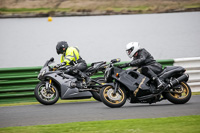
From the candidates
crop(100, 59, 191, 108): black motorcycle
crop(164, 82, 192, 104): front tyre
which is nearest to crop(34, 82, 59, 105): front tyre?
crop(100, 59, 191, 108): black motorcycle

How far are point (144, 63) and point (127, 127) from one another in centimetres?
320

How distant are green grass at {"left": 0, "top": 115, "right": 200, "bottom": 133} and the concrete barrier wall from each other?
16.0 feet

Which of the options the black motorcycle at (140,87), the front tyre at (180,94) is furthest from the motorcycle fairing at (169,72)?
the front tyre at (180,94)

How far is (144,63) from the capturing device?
9.12m

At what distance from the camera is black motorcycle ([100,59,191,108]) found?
8617 mm

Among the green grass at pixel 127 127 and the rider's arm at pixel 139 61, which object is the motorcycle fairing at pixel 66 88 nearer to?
the rider's arm at pixel 139 61

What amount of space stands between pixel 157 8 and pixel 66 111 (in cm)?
666

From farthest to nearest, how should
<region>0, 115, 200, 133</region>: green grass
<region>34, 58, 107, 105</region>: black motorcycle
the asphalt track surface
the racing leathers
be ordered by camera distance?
the racing leathers, <region>34, 58, 107, 105</region>: black motorcycle, the asphalt track surface, <region>0, 115, 200, 133</region>: green grass

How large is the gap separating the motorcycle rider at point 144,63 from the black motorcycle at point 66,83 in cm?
141

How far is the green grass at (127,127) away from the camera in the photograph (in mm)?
5844

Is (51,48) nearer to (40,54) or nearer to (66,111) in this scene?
(40,54)

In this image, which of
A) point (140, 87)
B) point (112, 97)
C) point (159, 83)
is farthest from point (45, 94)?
point (159, 83)

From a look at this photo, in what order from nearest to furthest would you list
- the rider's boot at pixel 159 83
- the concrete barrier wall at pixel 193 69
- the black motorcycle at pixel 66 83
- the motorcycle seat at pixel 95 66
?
the rider's boot at pixel 159 83, the black motorcycle at pixel 66 83, the motorcycle seat at pixel 95 66, the concrete barrier wall at pixel 193 69

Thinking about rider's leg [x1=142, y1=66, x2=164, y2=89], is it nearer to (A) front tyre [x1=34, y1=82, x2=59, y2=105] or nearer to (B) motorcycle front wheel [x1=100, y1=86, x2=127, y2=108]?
(B) motorcycle front wheel [x1=100, y1=86, x2=127, y2=108]
